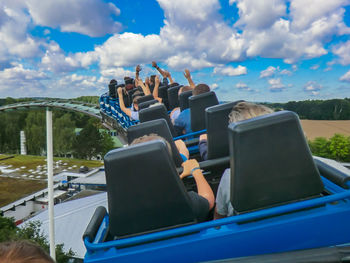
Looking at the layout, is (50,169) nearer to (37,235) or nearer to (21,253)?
A: (21,253)

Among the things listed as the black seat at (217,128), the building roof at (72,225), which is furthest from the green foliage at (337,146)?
the black seat at (217,128)

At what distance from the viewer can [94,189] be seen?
3238 centimetres

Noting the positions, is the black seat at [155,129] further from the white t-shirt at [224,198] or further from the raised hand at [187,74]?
the raised hand at [187,74]

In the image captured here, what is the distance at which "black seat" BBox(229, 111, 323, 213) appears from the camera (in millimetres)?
1019

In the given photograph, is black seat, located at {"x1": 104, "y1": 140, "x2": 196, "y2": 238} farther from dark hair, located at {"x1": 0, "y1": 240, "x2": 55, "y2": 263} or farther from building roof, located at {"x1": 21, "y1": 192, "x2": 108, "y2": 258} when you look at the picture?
building roof, located at {"x1": 21, "y1": 192, "x2": 108, "y2": 258}

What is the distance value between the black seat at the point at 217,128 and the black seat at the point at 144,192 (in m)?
1.07

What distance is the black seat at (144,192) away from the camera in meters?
1.07

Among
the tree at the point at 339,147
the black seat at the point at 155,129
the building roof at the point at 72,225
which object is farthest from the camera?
the tree at the point at 339,147

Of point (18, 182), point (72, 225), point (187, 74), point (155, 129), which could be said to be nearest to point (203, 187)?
point (155, 129)

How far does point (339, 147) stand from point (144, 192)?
180 feet

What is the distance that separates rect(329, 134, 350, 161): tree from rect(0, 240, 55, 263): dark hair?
54.2m

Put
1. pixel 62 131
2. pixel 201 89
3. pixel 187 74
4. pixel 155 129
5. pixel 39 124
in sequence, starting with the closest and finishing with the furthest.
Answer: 1. pixel 155 129
2. pixel 39 124
3. pixel 201 89
4. pixel 187 74
5. pixel 62 131

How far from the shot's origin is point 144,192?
3.70 ft

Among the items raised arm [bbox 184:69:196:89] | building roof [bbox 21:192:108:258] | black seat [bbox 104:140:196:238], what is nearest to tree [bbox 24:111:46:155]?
black seat [bbox 104:140:196:238]
